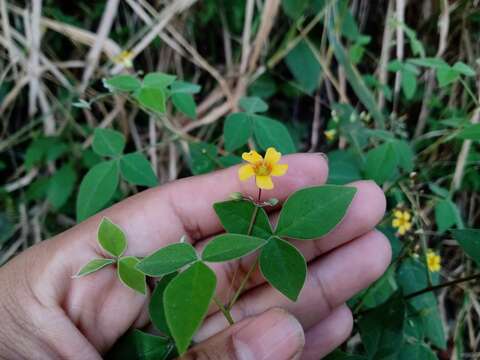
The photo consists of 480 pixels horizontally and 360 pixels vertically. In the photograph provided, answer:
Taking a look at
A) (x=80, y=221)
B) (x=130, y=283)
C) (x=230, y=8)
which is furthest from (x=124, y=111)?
(x=130, y=283)

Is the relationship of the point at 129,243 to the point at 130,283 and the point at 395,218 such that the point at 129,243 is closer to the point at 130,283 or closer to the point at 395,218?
the point at 130,283

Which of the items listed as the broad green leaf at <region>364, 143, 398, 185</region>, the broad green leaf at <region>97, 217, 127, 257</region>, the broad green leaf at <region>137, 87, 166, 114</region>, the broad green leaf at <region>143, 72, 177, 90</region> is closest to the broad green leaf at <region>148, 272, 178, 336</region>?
the broad green leaf at <region>97, 217, 127, 257</region>

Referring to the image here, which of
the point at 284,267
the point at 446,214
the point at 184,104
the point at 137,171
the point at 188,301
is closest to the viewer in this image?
the point at 188,301

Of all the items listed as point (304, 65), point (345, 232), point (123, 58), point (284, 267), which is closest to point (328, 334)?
point (345, 232)

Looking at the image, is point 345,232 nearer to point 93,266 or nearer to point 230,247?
point 230,247

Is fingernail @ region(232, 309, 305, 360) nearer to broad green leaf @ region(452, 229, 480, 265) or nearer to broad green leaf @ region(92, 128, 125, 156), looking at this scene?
broad green leaf @ region(452, 229, 480, 265)

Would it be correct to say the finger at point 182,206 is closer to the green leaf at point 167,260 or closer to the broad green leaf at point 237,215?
the broad green leaf at point 237,215

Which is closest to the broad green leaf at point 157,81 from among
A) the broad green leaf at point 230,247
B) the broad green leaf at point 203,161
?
the broad green leaf at point 203,161
